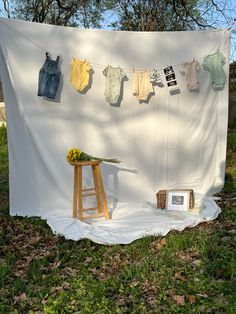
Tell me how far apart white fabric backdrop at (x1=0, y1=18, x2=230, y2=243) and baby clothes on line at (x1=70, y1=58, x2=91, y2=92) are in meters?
0.10

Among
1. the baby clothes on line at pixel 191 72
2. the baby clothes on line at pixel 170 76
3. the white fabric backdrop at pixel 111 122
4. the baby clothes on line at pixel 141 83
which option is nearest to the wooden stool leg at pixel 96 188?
the white fabric backdrop at pixel 111 122

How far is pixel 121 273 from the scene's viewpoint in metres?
3.30

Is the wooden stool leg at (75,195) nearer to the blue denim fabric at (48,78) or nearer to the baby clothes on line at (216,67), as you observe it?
the blue denim fabric at (48,78)

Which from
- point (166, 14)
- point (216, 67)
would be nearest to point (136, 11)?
point (166, 14)

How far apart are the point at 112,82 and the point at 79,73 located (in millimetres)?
431

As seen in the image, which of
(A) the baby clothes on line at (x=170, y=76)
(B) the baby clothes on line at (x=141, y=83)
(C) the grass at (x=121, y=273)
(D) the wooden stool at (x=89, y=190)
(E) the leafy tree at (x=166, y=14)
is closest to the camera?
(C) the grass at (x=121, y=273)

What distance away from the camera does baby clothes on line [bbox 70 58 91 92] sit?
4.90m

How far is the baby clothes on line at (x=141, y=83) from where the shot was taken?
515 centimetres

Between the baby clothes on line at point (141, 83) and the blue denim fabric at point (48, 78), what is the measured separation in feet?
3.29

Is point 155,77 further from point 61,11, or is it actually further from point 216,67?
point 61,11

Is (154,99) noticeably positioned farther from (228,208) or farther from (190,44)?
(228,208)

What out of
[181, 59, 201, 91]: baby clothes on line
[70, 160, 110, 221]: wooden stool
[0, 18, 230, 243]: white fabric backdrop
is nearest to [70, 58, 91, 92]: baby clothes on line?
[0, 18, 230, 243]: white fabric backdrop

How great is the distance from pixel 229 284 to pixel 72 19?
14.0 metres

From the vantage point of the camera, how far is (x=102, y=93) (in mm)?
5129
